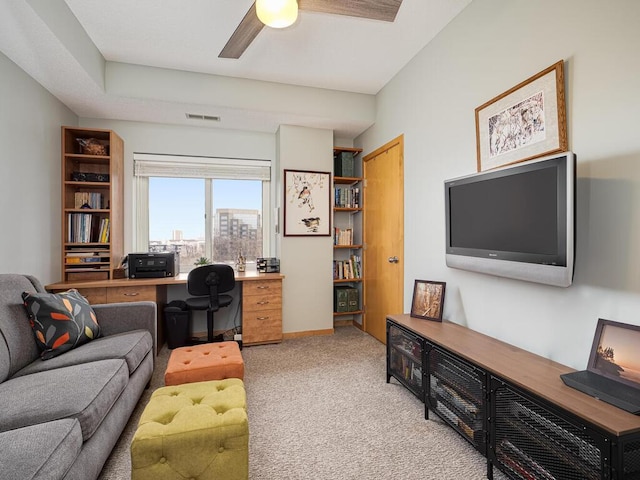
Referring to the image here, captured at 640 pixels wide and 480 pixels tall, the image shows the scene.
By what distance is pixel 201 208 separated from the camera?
4.03 metres

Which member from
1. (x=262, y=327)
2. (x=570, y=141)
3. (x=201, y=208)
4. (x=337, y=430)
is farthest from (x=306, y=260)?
(x=570, y=141)

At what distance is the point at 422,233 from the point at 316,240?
1397 mm

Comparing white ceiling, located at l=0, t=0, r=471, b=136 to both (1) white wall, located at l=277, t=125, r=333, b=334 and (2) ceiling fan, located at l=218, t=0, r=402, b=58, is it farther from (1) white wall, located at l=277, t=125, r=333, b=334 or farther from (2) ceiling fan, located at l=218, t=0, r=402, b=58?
(2) ceiling fan, located at l=218, t=0, r=402, b=58

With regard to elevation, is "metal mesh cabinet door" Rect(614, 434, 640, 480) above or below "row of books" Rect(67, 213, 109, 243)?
below

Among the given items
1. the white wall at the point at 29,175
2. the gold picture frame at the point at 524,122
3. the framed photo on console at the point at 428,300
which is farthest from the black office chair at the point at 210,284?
the gold picture frame at the point at 524,122

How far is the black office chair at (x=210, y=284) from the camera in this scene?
3141 mm

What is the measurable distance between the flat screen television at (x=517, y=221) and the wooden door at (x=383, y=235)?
0.97 m

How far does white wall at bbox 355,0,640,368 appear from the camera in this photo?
142cm

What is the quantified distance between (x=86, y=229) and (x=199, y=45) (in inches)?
83.9

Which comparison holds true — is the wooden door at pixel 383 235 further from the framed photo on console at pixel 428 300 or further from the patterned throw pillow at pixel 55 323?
the patterned throw pillow at pixel 55 323

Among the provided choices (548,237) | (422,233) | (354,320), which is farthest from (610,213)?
(354,320)

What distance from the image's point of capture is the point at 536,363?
1672mm

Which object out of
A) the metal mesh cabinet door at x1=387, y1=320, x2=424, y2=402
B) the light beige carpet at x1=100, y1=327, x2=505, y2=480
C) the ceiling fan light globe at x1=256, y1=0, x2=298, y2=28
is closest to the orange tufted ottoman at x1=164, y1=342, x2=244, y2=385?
the light beige carpet at x1=100, y1=327, x2=505, y2=480

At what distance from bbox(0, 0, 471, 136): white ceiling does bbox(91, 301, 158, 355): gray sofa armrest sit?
1.89 m
